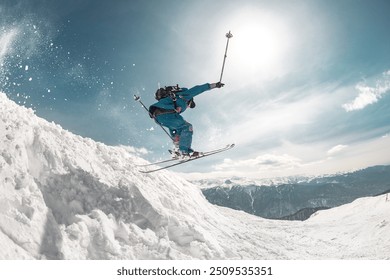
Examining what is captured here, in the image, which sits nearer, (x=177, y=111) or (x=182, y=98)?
(x=182, y=98)

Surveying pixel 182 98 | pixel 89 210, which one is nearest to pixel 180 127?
pixel 182 98

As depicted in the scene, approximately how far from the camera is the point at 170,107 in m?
12.0

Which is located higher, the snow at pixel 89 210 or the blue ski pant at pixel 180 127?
A: the blue ski pant at pixel 180 127

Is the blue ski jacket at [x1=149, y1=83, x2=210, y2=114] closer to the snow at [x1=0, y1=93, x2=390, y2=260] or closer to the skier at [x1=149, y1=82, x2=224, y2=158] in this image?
the skier at [x1=149, y1=82, x2=224, y2=158]

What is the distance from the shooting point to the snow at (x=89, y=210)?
8.18 meters

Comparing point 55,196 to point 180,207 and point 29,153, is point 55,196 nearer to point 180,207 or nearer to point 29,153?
point 29,153

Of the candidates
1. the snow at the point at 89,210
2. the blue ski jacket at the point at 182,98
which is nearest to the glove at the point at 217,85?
the blue ski jacket at the point at 182,98

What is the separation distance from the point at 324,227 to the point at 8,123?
74.4 ft

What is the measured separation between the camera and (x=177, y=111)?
11992mm

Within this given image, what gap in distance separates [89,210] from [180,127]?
484cm

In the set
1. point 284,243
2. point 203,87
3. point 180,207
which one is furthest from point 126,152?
point 284,243

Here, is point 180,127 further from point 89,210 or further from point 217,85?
point 89,210

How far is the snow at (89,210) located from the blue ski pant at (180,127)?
247 centimetres

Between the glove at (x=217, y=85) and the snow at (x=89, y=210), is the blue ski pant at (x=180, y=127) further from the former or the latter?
the snow at (x=89, y=210)
